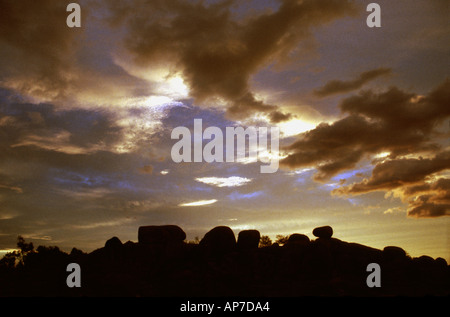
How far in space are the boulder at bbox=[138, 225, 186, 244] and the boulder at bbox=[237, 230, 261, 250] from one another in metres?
9.25

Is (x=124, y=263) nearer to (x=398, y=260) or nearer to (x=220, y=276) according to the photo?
(x=220, y=276)

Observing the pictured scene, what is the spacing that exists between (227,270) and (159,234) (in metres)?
12.4

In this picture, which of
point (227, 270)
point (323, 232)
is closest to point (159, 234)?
point (227, 270)

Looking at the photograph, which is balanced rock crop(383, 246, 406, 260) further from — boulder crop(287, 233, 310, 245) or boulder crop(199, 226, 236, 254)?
boulder crop(199, 226, 236, 254)

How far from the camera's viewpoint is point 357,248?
63.5 m

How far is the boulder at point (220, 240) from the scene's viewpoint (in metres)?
58.3

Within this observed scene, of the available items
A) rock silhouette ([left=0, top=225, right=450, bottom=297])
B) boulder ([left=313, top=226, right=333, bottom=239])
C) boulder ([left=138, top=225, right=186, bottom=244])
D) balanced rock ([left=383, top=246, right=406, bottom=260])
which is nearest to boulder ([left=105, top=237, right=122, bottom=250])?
rock silhouette ([left=0, top=225, right=450, bottom=297])

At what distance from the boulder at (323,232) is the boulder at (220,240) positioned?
44.2ft

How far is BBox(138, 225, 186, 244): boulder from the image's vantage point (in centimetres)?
5944

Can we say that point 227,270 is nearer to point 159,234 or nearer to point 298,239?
point 159,234

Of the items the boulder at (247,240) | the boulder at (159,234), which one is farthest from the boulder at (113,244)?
the boulder at (247,240)
